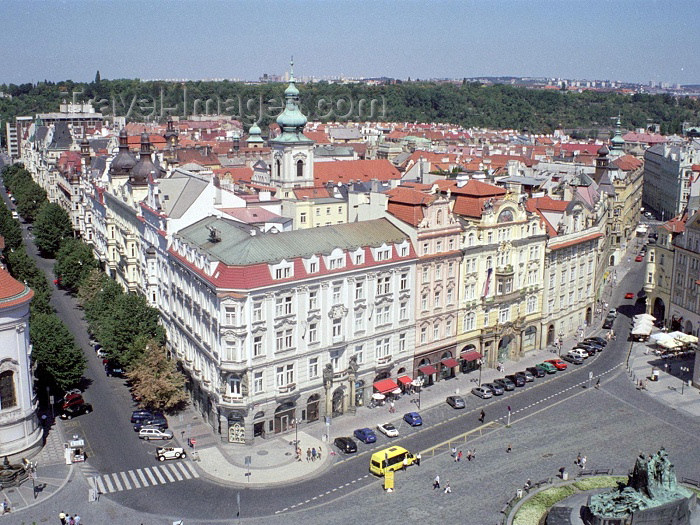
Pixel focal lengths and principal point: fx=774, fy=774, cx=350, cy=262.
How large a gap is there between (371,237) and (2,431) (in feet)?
137

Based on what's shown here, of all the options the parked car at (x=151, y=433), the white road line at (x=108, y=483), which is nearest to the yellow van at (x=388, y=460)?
the parked car at (x=151, y=433)

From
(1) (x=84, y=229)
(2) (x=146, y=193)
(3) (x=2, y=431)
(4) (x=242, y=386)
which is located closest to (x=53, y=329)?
(3) (x=2, y=431)

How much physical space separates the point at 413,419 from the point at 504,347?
24.9 metres

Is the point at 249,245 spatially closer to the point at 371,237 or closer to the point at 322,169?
the point at 371,237

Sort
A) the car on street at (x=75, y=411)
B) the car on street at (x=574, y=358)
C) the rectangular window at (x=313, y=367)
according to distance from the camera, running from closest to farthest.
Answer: the rectangular window at (x=313, y=367)
the car on street at (x=75, y=411)
the car on street at (x=574, y=358)

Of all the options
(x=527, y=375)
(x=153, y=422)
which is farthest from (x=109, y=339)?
(x=527, y=375)

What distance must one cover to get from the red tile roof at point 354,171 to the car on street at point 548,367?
221ft

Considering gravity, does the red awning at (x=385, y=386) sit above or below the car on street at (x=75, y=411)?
above

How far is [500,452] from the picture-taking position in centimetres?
7531

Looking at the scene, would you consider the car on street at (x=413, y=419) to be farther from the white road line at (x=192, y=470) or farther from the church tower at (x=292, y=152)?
the church tower at (x=292, y=152)

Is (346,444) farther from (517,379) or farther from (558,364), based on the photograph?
(558,364)

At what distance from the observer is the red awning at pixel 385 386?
8556 cm

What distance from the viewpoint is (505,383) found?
91.8m

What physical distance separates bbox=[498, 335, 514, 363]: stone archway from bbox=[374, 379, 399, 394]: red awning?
19.6 meters
